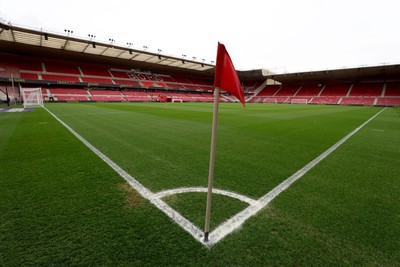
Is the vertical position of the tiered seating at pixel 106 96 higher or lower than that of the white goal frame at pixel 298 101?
higher

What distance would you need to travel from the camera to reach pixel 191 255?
1815 mm

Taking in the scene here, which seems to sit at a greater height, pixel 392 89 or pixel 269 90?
pixel 392 89

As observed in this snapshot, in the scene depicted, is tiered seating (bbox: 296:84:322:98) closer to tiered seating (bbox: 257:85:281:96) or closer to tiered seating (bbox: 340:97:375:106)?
tiered seating (bbox: 257:85:281:96)

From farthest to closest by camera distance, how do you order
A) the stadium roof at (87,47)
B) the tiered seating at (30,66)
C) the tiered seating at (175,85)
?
the tiered seating at (175,85) → the tiered seating at (30,66) → the stadium roof at (87,47)

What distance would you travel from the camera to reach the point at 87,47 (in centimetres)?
3831

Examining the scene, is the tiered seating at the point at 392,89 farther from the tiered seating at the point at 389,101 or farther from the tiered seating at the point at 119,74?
the tiered seating at the point at 119,74

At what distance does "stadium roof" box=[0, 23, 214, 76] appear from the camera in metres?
30.2

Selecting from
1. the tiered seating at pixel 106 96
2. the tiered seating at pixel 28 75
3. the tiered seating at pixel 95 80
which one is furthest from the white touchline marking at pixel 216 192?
the tiered seating at pixel 95 80

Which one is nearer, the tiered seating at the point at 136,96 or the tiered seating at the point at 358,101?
the tiered seating at the point at 358,101

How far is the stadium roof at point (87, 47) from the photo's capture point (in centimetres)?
3016

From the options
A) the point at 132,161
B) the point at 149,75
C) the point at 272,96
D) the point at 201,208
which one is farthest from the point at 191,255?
the point at 272,96

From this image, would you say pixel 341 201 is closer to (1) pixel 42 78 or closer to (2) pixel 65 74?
(1) pixel 42 78

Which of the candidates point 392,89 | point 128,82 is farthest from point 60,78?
point 392,89

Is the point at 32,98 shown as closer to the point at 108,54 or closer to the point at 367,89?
the point at 108,54
